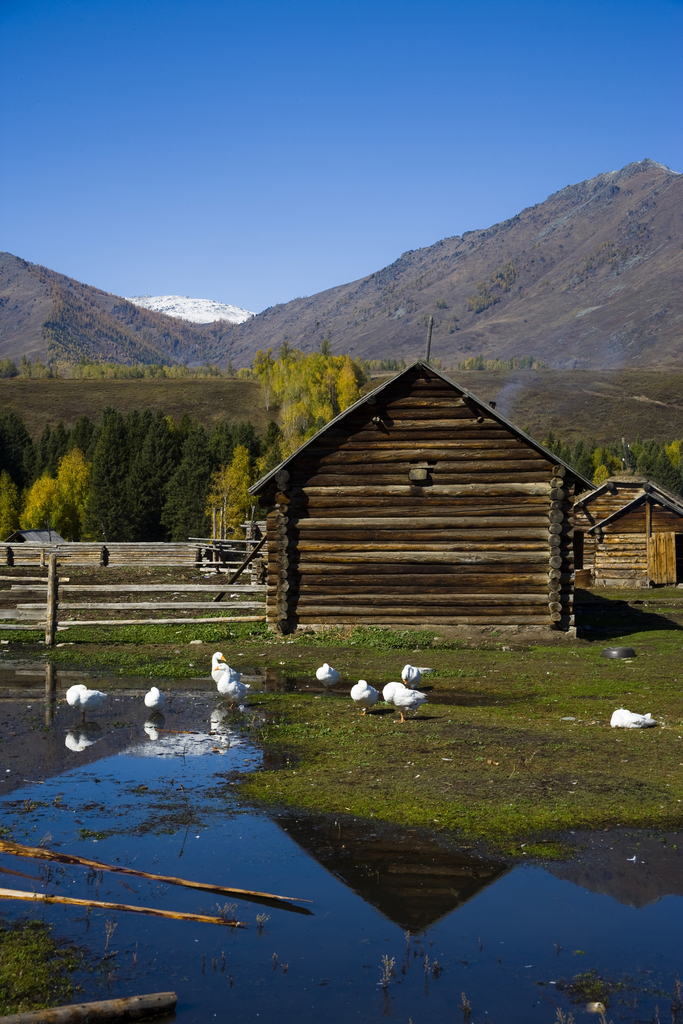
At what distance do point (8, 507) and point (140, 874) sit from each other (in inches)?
3835

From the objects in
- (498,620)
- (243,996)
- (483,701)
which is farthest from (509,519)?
(243,996)

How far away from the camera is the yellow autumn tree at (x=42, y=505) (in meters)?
94.3

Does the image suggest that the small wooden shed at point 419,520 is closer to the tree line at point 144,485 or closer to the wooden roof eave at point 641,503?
the wooden roof eave at point 641,503

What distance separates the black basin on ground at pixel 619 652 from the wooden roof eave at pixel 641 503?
999 inches

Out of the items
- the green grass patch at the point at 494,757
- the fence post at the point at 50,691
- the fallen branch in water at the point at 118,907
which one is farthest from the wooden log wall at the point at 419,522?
the fallen branch in water at the point at 118,907

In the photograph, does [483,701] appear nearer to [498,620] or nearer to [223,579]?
[498,620]

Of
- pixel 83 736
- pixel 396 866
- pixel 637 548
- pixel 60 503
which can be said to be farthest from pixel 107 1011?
pixel 60 503

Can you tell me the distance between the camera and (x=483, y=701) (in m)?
13.9

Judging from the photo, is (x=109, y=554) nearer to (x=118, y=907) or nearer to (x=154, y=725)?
(x=154, y=725)

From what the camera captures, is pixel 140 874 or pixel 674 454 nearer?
pixel 140 874

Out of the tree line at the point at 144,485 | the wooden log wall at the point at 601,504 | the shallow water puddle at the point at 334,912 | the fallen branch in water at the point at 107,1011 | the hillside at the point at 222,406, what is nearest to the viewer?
→ the fallen branch in water at the point at 107,1011

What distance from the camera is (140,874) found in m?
6.92

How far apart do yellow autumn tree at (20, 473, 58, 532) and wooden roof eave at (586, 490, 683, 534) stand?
66.7m

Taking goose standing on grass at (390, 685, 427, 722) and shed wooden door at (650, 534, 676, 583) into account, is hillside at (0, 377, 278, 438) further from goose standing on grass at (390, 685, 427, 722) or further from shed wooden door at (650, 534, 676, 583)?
goose standing on grass at (390, 685, 427, 722)
